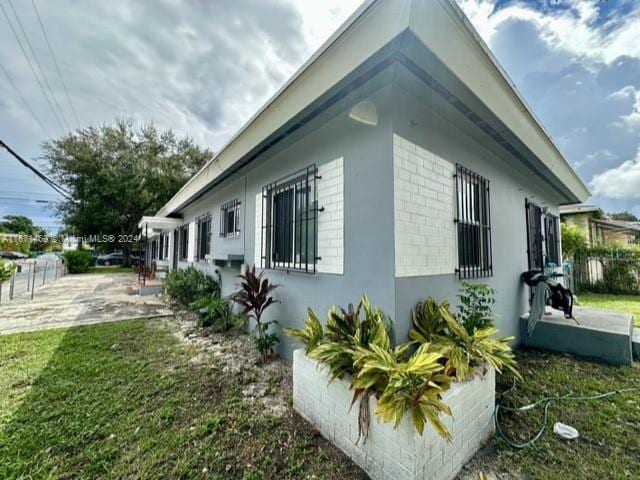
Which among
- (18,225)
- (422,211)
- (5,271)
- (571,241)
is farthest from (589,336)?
(18,225)

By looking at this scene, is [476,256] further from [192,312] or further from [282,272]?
[192,312]

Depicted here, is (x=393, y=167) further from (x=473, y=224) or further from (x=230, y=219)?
(x=230, y=219)

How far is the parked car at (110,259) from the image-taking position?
26578mm

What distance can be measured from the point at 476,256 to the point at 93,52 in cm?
1029

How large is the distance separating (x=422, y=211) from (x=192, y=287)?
5.94 metres

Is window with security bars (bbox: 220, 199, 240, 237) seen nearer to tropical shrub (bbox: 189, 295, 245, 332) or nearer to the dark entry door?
tropical shrub (bbox: 189, 295, 245, 332)

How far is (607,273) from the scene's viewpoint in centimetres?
866

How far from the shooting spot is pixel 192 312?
253 inches

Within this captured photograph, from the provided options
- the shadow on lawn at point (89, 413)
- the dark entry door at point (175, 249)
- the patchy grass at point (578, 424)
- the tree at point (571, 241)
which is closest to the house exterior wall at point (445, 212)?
the patchy grass at point (578, 424)

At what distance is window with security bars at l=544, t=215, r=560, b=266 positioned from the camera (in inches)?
245

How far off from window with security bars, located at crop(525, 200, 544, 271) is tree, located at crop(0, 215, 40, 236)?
7566 cm

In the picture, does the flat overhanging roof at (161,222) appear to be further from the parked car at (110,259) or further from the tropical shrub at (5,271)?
the parked car at (110,259)

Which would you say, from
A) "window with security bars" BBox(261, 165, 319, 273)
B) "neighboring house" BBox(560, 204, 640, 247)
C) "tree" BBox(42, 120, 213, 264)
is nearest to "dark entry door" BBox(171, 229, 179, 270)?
"window with security bars" BBox(261, 165, 319, 273)

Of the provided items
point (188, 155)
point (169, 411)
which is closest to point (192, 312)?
point (169, 411)
